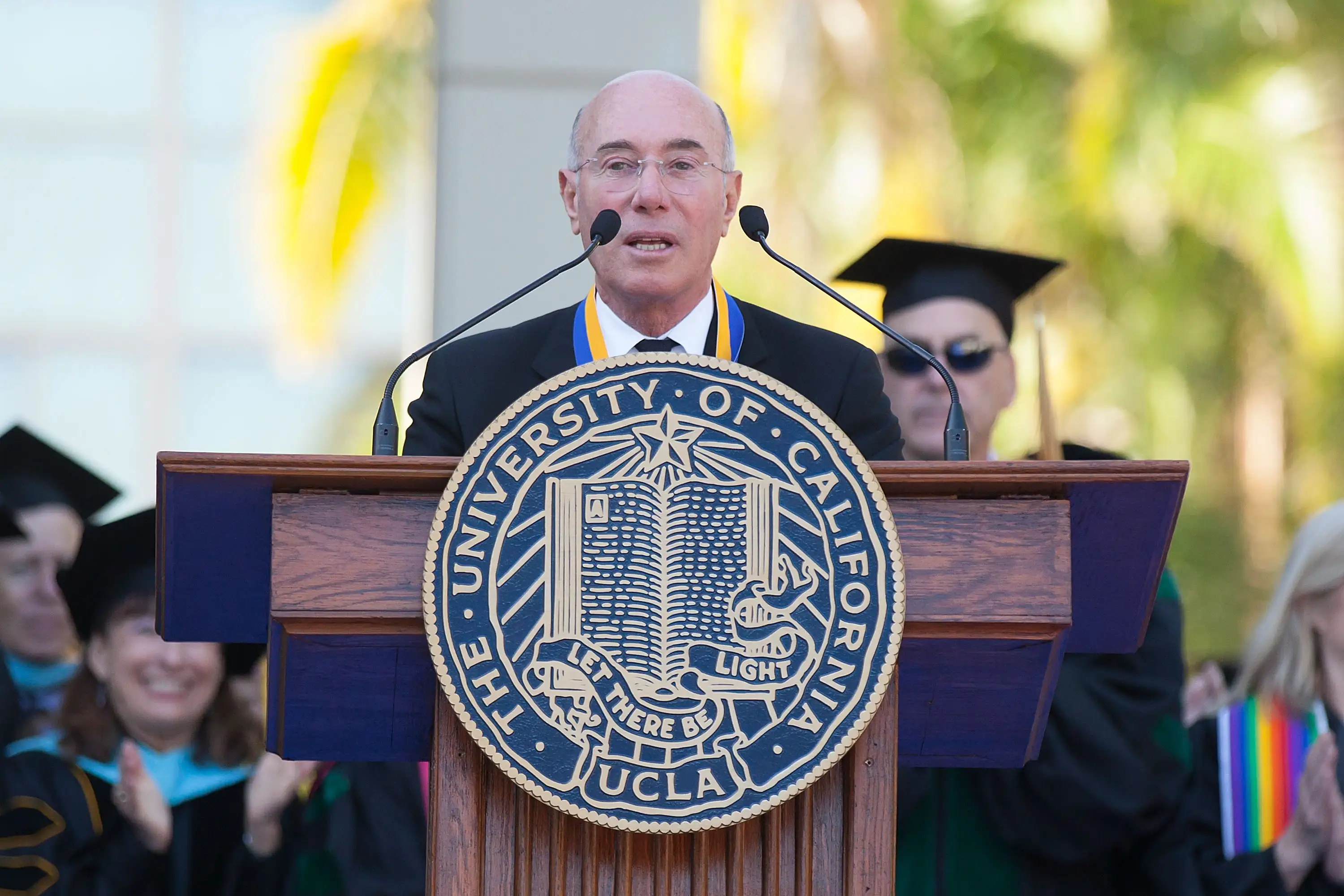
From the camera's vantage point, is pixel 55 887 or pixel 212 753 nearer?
pixel 55 887

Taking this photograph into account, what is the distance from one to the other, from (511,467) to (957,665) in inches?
23.6

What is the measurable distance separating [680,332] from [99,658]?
2343 millimetres

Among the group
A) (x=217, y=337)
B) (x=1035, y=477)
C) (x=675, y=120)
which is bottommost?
(x=1035, y=477)

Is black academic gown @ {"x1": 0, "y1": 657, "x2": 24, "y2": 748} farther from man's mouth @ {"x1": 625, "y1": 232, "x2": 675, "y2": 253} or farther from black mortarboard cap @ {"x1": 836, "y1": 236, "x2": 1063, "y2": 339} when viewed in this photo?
man's mouth @ {"x1": 625, "y1": 232, "x2": 675, "y2": 253}

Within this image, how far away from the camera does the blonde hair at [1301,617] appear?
403 centimetres

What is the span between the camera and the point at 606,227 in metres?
2.31

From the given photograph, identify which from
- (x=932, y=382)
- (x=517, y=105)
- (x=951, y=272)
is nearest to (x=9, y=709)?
(x=517, y=105)

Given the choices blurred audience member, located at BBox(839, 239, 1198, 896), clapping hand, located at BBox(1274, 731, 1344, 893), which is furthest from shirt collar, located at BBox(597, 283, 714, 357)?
clapping hand, located at BBox(1274, 731, 1344, 893)

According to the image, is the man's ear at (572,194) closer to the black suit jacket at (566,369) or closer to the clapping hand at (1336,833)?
the black suit jacket at (566,369)

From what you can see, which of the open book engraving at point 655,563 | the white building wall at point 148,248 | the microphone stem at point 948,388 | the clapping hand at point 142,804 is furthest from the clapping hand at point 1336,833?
the white building wall at point 148,248

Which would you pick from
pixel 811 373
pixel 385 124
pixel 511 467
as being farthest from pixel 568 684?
pixel 385 124

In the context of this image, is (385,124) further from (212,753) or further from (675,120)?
(675,120)

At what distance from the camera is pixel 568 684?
1.98 m

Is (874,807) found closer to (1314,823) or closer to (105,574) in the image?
(1314,823)
